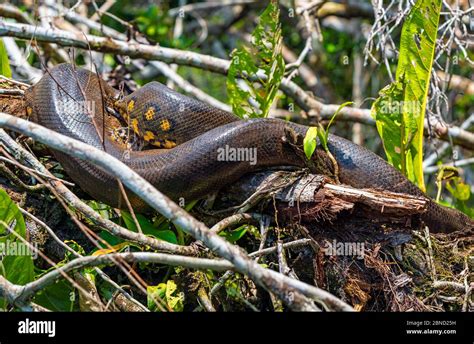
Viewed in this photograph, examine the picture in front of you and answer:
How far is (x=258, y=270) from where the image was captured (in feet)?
10.6

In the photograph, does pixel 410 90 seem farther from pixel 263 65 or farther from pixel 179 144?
pixel 179 144

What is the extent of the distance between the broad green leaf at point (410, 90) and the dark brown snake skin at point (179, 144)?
0.47 m

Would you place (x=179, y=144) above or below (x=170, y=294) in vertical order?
above

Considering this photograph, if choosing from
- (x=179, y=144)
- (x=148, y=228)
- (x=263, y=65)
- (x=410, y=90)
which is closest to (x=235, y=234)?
(x=148, y=228)

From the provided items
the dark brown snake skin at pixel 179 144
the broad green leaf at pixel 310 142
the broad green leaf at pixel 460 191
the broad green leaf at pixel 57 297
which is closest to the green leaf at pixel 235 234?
the dark brown snake skin at pixel 179 144

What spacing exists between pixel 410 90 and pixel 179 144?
1.95 meters

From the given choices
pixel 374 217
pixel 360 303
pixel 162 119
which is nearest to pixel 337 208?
pixel 374 217

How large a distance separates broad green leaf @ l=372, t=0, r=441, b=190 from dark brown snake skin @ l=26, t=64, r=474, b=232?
466 mm

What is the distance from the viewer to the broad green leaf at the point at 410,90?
5508 mm

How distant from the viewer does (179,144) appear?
5.51m

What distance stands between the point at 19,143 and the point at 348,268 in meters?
2.60

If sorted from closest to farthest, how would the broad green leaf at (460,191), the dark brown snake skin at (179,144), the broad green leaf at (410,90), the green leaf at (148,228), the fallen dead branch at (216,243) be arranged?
1. the fallen dead branch at (216,243)
2. the green leaf at (148,228)
3. the dark brown snake skin at (179,144)
4. the broad green leaf at (410,90)
5. the broad green leaf at (460,191)

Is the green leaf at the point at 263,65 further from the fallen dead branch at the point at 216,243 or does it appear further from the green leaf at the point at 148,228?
the fallen dead branch at the point at 216,243

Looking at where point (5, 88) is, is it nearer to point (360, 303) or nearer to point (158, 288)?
point (158, 288)
